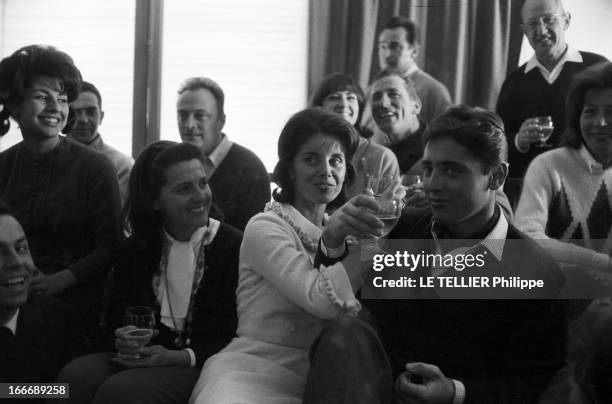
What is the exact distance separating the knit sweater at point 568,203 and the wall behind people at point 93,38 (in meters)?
1.54

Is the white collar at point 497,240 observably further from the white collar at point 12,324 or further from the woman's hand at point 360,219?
the white collar at point 12,324

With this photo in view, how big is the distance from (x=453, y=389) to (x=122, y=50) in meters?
1.95

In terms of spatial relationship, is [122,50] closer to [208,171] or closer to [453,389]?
[208,171]

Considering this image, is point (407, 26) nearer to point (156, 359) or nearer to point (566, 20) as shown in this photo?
point (566, 20)

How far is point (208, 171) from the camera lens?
2.24 meters

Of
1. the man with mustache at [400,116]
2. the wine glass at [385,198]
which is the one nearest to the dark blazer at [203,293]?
the wine glass at [385,198]

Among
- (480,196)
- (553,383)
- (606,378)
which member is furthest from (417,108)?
(606,378)

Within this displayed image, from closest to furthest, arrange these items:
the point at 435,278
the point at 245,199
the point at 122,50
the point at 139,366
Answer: the point at 435,278
the point at 139,366
the point at 245,199
the point at 122,50

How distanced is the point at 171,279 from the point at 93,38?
1.50 m

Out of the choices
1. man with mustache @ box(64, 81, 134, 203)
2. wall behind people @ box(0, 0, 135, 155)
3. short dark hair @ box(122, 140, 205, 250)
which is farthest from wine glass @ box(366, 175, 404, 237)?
wall behind people @ box(0, 0, 135, 155)

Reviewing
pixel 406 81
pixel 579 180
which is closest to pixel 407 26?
pixel 406 81

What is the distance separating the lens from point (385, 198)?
1344 millimetres

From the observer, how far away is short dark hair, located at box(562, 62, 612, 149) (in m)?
1.75

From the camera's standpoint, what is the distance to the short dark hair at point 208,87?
92.8 inches
